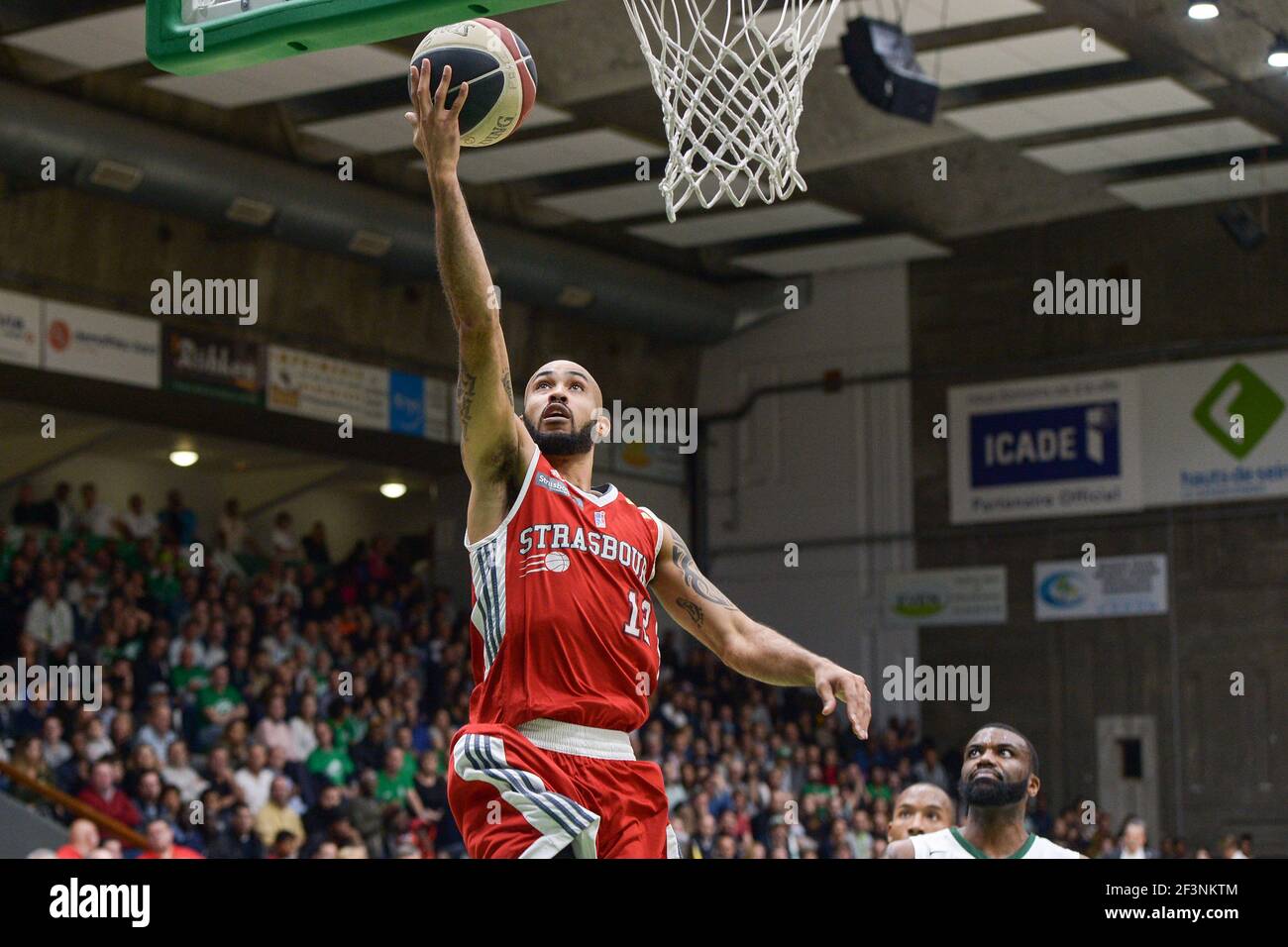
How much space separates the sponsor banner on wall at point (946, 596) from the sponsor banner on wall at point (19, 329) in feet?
38.7

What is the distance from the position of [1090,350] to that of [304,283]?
32.9 feet

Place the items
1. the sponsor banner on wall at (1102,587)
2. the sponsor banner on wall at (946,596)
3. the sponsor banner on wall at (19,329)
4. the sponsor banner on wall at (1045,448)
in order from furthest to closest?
the sponsor banner on wall at (946,596) < the sponsor banner on wall at (1045,448) < the sponsor banner on wall at (1102,587) < the sponsor banner on wall at (19,329)

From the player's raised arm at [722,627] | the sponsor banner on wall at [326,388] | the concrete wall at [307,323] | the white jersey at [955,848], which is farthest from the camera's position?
the sponsor banner on wall at [326,388]

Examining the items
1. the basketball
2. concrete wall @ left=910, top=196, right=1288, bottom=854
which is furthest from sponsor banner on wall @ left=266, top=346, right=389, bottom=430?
the basketball

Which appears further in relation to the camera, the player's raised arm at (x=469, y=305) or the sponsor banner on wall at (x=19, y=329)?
the sponsor banner on wall at (x=19, y=329)

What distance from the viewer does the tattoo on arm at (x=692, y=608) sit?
5.56 meters

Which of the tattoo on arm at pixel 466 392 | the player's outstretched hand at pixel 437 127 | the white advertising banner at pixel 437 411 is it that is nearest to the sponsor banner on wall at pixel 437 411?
the white advertising banner at pixel 437 411

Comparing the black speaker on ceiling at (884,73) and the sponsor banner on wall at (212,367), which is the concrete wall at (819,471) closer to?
the sponsor banner on wall at (212,367)

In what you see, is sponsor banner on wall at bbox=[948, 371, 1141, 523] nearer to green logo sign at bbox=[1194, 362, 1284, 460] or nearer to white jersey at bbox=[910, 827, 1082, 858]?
green logo sign at bbox=[1194, 362, 1284, 460]

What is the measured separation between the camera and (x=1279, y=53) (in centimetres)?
1642

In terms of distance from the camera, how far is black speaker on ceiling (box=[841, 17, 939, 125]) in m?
15.1

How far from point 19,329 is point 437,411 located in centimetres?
586
